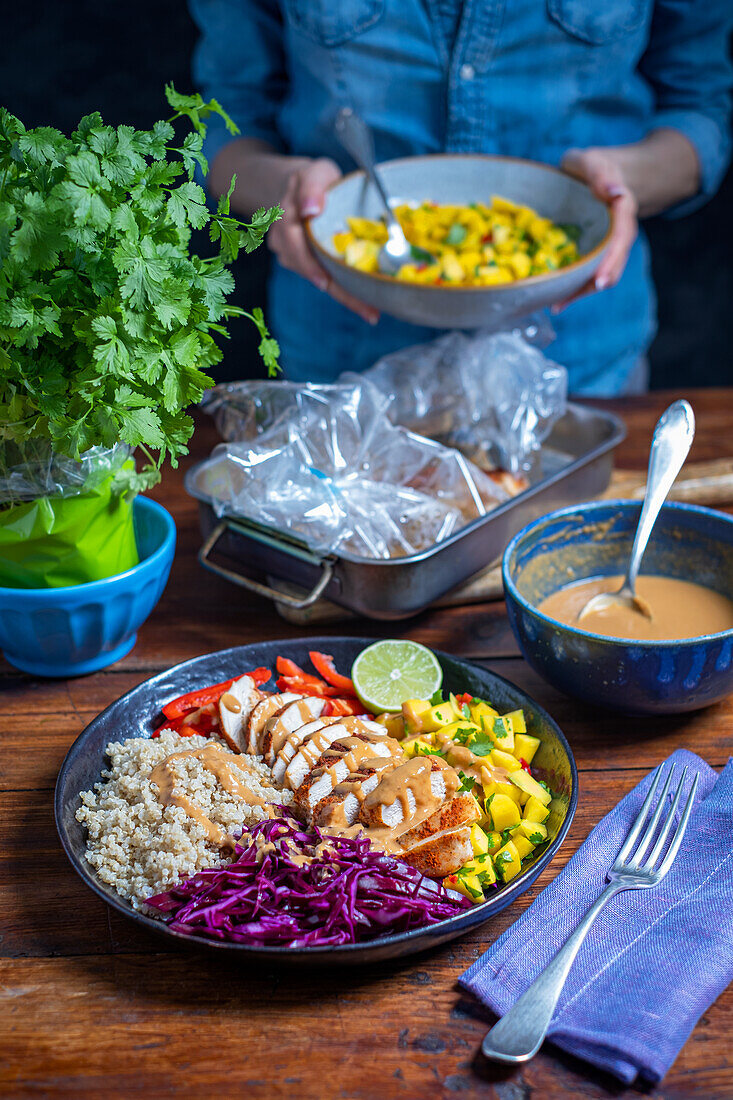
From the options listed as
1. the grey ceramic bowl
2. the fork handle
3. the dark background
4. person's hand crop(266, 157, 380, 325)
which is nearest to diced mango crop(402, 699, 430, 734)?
the fork handle

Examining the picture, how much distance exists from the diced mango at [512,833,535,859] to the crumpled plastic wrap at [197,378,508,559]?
26.0 inches

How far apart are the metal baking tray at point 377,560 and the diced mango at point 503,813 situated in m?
0.51

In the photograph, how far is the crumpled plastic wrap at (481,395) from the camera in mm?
2326

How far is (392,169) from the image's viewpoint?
257 cm

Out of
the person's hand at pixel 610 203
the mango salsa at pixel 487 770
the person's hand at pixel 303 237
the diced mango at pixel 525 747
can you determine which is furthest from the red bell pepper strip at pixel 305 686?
the person's hand at pixel 610 203

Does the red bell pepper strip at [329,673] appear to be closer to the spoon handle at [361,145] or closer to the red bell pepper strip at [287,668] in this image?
the red bell pepper strip at [287,668]

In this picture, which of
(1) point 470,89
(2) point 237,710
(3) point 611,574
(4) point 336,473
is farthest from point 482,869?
(1) point 470,89

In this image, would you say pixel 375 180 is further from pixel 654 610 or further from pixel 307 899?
pixel 307 899

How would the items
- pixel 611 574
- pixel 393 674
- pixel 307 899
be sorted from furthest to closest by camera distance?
pixel 611 574, pixel 393 674, pixel 307 899

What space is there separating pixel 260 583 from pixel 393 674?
50 cm

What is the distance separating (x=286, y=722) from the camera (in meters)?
1.57

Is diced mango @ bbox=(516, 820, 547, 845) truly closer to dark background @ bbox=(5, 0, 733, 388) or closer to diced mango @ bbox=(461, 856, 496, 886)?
diced mango @ bbox=(461, 856, 496, 886)

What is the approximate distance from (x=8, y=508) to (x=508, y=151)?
5.93ft

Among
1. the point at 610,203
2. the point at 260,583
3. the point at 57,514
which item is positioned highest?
the point at 610,203
